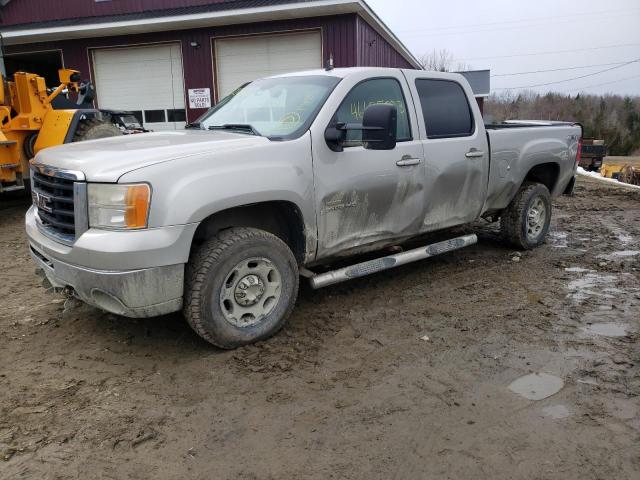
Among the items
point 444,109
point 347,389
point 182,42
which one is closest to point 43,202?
point 347,389

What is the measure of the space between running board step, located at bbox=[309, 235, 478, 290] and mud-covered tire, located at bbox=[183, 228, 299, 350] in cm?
34

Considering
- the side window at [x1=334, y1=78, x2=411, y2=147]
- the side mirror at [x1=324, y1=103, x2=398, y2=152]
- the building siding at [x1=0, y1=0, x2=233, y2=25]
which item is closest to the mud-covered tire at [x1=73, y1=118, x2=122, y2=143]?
the side window at [x1=334, y1=78, x2=411, y2=147]

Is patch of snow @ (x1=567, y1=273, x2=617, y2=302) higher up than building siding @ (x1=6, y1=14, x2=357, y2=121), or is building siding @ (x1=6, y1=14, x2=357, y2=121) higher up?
building siding @ (x1=6, y1=14, x2=357, y2=121)

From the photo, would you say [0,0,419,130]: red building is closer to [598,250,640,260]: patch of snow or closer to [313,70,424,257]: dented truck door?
[598,250,640,260]: patch of snow

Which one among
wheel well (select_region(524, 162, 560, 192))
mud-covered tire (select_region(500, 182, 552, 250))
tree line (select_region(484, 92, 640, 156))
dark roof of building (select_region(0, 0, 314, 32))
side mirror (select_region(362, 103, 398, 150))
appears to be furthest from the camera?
tree line (select_region(484, 92, 640, 156))

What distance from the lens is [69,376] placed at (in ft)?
11.2

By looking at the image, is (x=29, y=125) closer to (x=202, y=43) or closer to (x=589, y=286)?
(x=202, y=43)

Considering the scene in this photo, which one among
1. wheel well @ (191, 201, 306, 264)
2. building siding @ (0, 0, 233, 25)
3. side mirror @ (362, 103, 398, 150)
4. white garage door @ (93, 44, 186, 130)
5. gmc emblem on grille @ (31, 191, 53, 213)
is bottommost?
wheel well @ (191, 201, 306, 264)

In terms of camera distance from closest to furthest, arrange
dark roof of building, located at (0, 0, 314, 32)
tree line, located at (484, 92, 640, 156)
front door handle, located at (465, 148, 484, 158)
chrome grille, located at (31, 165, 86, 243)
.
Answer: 1. chrome grille, located at (31, 165, 86, 243)
2. front door handle, located at (465, 148, 484, 158)
3. dark roof of building, located at (0, 0, 314, 32)
4. tree line, located at (484, 92, 640, 156)

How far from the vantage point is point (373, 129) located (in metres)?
3.84

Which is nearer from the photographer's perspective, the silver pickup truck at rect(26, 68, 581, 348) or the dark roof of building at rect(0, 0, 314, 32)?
the silver pickup truck at rect(26, 68, 581, 348)

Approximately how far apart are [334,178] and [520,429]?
6.98ft

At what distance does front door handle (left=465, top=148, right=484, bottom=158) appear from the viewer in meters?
5.15

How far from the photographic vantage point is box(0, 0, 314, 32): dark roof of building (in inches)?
547
